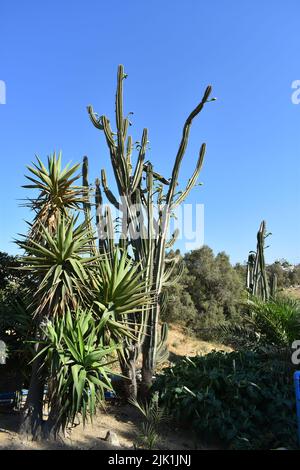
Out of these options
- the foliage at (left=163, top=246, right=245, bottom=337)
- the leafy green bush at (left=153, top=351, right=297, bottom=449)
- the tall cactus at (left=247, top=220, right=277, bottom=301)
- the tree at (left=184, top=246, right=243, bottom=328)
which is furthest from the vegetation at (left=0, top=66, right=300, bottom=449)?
the tree at (left=184, top=246, right=243, bottom=328)

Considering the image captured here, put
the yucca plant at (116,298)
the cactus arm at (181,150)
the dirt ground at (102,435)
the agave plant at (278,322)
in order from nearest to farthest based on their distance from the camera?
the dirt ground at (102,435), the yucca plant at (116,298), the agave plant at (278,322), the cactus arm at (181,150)

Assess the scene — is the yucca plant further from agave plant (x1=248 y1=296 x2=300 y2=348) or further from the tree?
the tree

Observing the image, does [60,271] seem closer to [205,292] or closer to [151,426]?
[151,426]

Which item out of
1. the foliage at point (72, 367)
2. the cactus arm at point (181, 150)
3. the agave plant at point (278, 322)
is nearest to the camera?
the foliage at point (72, 367)

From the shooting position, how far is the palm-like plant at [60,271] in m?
5.30

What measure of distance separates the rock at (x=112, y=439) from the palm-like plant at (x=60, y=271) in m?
1.64

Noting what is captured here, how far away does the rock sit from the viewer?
5.04 m

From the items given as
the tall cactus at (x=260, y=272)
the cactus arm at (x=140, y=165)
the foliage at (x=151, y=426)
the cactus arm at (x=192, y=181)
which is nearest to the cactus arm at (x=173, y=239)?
the cactus arm at (x=192, y=181)

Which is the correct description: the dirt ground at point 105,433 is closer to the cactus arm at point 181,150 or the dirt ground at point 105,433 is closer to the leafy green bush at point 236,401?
the leafy green bush at point 236,401

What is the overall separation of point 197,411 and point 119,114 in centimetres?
507

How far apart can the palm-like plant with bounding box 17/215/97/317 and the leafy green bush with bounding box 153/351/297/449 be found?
6.52ft

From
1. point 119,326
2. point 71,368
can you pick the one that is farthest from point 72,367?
point 119,326

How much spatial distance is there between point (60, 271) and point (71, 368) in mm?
1211
